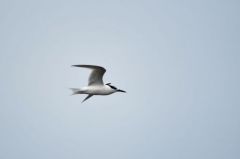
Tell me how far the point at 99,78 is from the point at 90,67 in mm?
2390

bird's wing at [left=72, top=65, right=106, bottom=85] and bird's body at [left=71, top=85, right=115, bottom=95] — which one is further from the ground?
bird's wing at [left=72, top=65, right=106, bottom=85]

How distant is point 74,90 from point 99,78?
1734 mm

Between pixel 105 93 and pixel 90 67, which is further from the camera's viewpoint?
pixel 105 93

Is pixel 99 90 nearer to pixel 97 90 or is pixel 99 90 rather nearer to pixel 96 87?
pixel 97 90

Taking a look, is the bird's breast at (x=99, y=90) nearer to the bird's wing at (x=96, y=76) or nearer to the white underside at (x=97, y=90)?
the white underside at (x=97, y=90)

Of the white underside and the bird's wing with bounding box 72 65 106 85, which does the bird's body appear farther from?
the bird's wing with bounding box 72 65 106 85

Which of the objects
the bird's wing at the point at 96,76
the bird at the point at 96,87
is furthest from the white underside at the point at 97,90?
the bird's wing at the point at 96,76

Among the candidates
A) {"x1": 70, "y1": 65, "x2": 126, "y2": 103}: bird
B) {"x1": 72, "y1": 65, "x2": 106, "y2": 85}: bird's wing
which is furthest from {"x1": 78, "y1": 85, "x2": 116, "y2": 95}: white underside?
{"x1": 72, "y1": 65, "x2": 106, "y2": 85}: bird's wing

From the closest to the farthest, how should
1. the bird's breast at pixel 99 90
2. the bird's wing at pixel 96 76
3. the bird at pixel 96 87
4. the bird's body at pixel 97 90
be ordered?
1. the bird's wing at pixel 96 76
2. the bird at pixel 96 87
3. the bird's body at pixel 97 90
4. the bird's breast at pixel 99 90

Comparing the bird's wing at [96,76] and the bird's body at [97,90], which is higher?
the bird's wing at [96,76]

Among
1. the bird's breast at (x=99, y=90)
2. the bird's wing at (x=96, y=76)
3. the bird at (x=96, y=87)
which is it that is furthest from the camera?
the bird's breast at (x=99, y=90)

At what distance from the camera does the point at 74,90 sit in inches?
1839

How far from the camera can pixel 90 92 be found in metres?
47.2

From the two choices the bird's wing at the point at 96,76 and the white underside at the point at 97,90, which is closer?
the bird's wing at the point at 96,76
